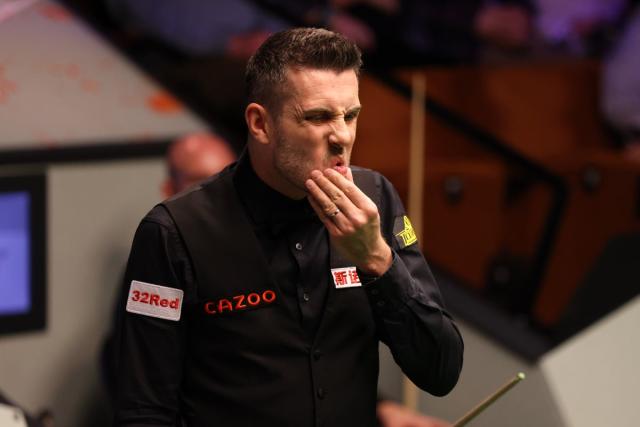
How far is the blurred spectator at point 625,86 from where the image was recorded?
4.63m

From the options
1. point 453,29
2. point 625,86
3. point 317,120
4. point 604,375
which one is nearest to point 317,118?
point 317,120

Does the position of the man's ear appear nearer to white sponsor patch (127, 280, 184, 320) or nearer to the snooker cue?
white sponsor patch (127, 280, 184, 320)

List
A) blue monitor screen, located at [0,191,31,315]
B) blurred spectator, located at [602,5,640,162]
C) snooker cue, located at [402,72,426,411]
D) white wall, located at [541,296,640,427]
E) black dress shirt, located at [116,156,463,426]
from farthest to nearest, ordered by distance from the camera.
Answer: blurred spectator, located at [602,5,640,162] → snooker cue, located at [402,72,426,411] → blue monitor screen, located at [0,191,31,315] → white wall, located at [541,296,640,427] → black dress shirt, located at [116,156,463,426]

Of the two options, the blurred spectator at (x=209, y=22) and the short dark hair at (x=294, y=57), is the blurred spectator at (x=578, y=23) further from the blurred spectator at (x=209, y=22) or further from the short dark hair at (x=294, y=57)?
the short dark hair at (x=294, y=57)

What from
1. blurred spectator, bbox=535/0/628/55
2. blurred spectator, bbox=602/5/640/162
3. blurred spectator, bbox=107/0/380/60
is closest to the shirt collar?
blurred spectator, bbox=107/0/380/60

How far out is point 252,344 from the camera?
1697 mm

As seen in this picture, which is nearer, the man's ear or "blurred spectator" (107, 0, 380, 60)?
the man's ear

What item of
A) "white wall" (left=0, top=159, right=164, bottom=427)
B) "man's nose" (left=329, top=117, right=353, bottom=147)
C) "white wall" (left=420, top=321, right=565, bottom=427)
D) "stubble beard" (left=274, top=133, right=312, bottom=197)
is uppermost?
"man's nose" (left=329, top=117, right=353, bottom=147)

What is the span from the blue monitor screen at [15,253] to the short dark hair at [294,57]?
168 centimetres

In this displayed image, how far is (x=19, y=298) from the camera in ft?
10.6

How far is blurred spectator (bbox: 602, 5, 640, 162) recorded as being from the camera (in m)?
4.63

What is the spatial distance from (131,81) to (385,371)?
1.22 metres

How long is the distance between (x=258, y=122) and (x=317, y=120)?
0.34 ft

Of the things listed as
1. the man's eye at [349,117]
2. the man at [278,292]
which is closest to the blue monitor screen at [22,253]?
the man at [278,292]
